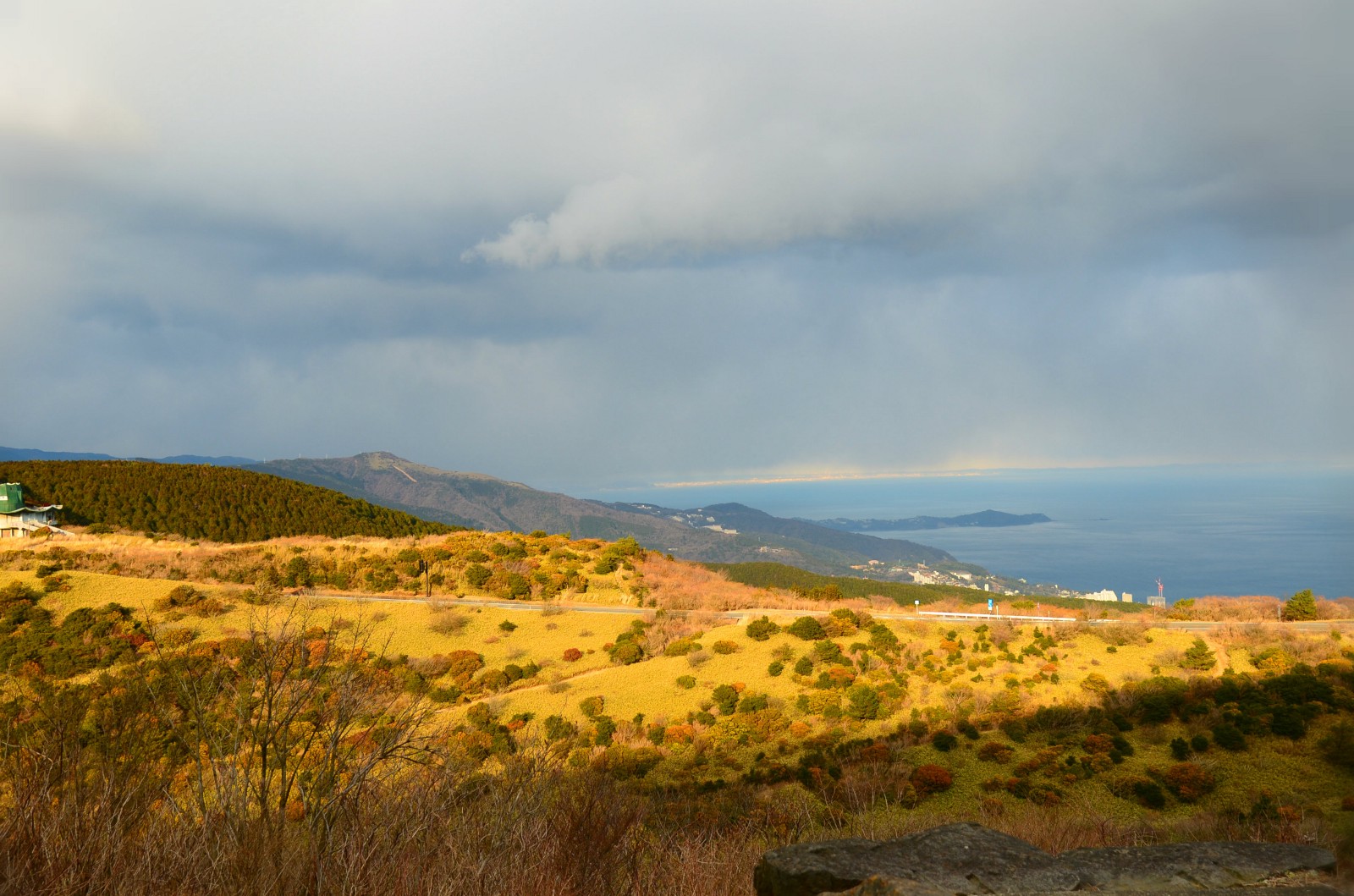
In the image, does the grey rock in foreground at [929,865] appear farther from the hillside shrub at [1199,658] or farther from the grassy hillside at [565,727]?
the hillside shrub at [1199,658]

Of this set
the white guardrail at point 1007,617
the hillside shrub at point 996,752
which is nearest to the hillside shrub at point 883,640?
the white guardrail at point 1007,617

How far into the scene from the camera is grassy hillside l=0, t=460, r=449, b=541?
169ft

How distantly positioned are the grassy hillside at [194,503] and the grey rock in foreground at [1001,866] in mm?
56663

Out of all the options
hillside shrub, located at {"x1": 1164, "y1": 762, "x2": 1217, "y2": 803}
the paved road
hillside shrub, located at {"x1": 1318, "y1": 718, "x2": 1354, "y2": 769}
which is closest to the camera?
hillside shrub, located at {"x1": 1318, "y1": 718, "x2": 1354, "y2": 769}

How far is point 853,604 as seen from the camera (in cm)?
3497

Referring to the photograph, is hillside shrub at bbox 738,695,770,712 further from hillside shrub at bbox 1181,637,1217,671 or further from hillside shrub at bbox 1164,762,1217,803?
hillside shrub at bbox 1181,637,1217,671

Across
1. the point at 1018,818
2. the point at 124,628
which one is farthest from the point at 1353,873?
the point at 124,628

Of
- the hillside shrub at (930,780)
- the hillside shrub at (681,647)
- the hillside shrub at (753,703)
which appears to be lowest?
the hillside shrub at (753,703)

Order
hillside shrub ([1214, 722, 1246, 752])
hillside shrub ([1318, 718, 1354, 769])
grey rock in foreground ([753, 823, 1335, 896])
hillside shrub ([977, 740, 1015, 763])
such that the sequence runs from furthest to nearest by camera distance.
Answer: hillside shrub ([977, 740, 1015, 763]) → hillside shrub ([1214, 722, 1246, 752]) → hillside shrub ([1318, 718, 1354, 769]) → grey rock in foreground ([753, 823, 1335, 896])

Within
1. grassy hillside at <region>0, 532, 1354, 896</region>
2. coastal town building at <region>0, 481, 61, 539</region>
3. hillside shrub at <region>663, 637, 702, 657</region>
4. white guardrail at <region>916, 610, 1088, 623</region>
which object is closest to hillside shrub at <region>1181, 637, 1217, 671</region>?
grassy hillside at <region>0, 532, 1354, 896</region>

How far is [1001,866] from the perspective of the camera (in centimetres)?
414

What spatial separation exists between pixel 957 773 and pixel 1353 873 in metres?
16.7

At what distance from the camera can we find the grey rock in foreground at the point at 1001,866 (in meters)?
3.60

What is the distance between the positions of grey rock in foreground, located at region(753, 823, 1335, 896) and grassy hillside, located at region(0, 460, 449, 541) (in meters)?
56.7
